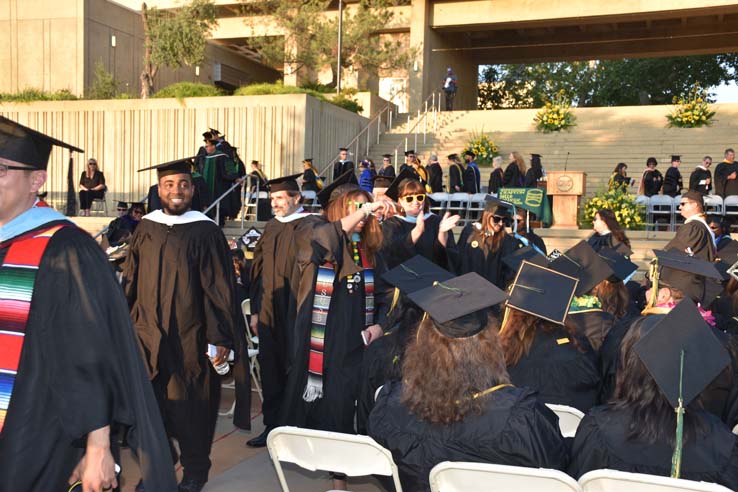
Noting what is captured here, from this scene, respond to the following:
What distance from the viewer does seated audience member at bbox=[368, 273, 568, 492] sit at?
2281 millimetres

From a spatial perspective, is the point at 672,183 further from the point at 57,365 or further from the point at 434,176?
the point at 57,365

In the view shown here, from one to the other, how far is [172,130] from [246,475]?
16.3m

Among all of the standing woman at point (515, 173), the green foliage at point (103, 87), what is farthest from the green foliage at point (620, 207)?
the green foliage at point (103, 87)

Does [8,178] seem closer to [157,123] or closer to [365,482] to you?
[365,482]

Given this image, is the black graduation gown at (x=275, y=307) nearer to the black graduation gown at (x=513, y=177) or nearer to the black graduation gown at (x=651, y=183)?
the black graduation gown at (x=513, y=177)

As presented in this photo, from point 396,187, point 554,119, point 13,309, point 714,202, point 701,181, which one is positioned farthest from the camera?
Result: point 554,119

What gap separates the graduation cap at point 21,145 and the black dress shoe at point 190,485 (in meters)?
2.25

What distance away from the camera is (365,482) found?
420 centimetres

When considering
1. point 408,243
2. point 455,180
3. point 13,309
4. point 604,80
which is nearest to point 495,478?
point 13,309

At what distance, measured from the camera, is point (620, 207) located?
1273cm

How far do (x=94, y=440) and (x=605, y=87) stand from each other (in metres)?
40.5

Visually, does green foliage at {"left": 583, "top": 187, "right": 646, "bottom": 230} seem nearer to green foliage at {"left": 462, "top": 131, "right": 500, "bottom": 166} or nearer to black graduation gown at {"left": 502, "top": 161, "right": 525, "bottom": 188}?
black graduation gown at {"left": 502, "top": 161, "right": 525, "bottom": 188}

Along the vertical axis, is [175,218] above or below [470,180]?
below

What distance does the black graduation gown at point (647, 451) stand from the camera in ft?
7.20
